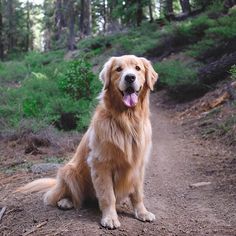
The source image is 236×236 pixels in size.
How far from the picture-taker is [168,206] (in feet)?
18.3

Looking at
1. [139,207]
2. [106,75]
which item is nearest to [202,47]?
[106,75]

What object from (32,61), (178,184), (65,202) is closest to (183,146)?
(178,184)

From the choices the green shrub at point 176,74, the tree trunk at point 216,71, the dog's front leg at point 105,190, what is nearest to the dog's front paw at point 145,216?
the dog's front leg at point 105,190

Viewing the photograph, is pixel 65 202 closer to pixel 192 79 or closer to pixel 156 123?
pixel 156 123

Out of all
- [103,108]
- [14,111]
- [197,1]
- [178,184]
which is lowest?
[178,184]

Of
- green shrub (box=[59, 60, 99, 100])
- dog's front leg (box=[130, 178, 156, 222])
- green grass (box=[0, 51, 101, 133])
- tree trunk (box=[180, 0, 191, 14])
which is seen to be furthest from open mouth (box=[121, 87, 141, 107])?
tree trunk (box=[180, 0, 191, 14])

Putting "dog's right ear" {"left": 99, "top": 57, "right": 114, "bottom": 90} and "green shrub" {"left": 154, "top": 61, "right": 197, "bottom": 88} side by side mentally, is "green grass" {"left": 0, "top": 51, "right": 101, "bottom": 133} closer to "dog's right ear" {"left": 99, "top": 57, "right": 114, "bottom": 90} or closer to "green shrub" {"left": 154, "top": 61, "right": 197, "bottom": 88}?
"green shrub" {"left": 154, "top": 61, "right": 197, "bottom": 88}

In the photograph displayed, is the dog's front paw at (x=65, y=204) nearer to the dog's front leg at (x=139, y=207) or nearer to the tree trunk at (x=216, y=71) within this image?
the dog's front leg at (x=139, y=207)

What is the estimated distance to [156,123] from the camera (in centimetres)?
1195

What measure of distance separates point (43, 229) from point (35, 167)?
2779 mm

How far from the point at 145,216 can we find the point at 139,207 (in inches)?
5.0

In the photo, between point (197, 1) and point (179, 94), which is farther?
point (197, 1)

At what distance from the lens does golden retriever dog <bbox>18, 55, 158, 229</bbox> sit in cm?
454

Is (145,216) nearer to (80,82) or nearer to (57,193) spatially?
(57,193)
